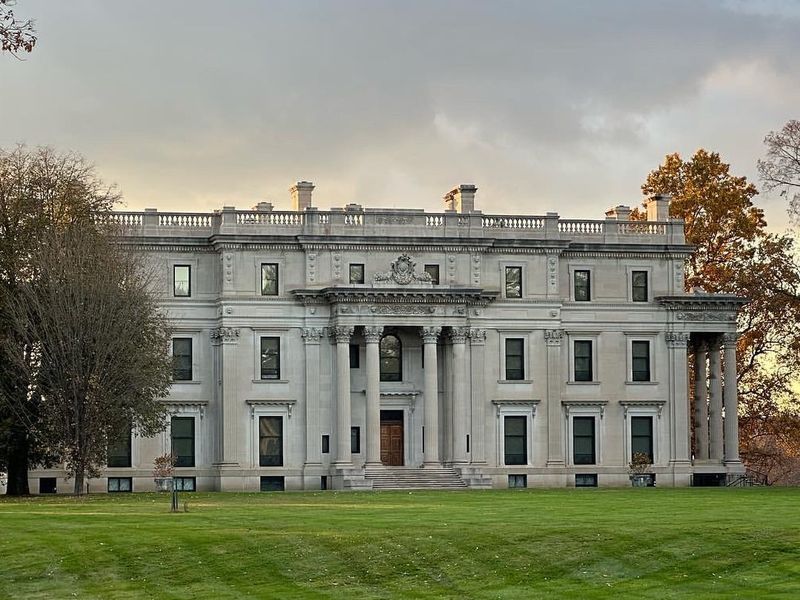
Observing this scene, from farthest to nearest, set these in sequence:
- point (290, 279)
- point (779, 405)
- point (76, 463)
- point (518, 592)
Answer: point (779, 405), point (290, 279), point (76, 463), point (518, 592)

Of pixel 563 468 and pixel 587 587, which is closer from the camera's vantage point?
pixel 587 587

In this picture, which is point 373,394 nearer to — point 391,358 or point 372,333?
point 372,333

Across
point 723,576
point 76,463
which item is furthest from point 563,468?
point 723,576

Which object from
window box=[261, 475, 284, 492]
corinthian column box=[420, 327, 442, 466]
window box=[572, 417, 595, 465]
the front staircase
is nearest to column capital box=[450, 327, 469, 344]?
corinthian column box=[420, 327, 442, 466]

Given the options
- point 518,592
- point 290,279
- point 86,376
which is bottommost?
point 518,592

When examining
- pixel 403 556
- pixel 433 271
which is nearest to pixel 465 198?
pixel 433 271

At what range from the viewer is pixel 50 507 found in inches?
2158

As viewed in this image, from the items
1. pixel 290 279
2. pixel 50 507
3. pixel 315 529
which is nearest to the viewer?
pixel 315 529

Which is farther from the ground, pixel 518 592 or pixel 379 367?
pixel 379 367

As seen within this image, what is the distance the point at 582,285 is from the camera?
275 feet

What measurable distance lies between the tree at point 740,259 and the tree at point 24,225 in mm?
33407

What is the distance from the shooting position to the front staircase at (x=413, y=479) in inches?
3027

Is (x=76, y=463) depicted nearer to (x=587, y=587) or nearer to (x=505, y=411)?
(x=505, y=411)

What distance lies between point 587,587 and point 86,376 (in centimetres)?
3447
